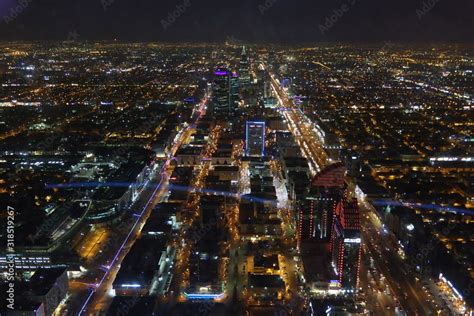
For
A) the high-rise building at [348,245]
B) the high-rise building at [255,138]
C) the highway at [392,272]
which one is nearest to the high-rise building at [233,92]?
the high-rise building at [255,138]

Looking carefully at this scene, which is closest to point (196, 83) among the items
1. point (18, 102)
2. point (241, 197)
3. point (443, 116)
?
point (18, 102)

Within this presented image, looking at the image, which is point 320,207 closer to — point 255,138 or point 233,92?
point 255,138

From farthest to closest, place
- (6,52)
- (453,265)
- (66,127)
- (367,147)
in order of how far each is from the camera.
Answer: (6,52), (66,127), (367,147), (453,265)

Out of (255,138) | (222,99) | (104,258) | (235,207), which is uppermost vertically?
(222,99)

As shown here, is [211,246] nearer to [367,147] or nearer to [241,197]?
[241,197]

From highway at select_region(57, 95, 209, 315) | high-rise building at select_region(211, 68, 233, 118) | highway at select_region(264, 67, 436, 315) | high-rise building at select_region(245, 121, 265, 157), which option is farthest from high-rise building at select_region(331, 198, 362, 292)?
high-rise building at select_region(211, 68, 233, 118)

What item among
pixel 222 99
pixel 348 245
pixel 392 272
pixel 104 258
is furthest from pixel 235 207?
pixel 222 99
